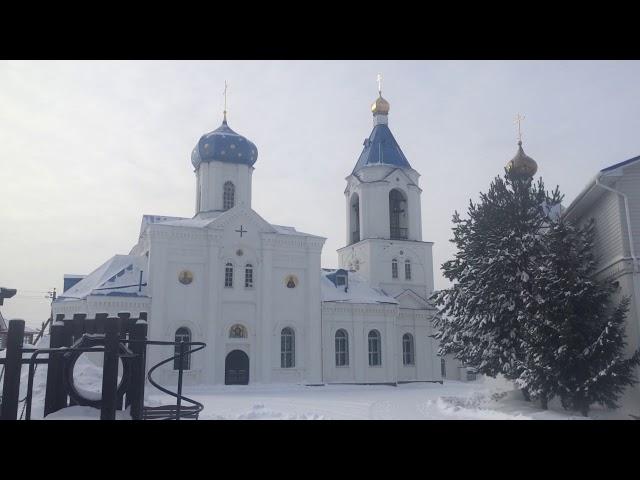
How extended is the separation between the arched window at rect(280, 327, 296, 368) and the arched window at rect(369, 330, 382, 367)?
505 cm

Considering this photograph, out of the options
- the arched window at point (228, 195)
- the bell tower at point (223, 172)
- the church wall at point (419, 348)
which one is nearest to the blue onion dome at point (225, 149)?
the bell tower at point (223, 172)

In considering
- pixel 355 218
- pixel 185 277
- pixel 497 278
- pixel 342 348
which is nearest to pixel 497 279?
pixel 497 278

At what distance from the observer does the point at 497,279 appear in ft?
63.0

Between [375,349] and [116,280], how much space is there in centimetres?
1568

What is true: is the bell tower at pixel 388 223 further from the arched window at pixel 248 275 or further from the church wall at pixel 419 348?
the arched window at pixel 248 275

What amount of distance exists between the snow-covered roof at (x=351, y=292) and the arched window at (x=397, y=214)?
4.45 meters

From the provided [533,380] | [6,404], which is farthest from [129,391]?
[533,380]

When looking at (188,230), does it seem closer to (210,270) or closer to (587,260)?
(210,270)

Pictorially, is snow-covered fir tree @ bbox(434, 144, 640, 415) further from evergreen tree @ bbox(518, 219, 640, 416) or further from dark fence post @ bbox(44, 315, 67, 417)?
dark fence post @ bbox(44, 315, 67, 417)

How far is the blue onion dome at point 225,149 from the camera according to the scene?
36875 mm

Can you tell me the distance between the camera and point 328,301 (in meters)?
35.0

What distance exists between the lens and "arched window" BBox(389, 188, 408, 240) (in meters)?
40.7

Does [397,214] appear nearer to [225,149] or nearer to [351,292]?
[351,292]

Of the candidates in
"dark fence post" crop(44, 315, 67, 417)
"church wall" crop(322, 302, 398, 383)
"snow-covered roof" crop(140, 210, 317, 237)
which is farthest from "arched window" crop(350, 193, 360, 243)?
"dark fence post" crop(44, 315, 67, 417)
